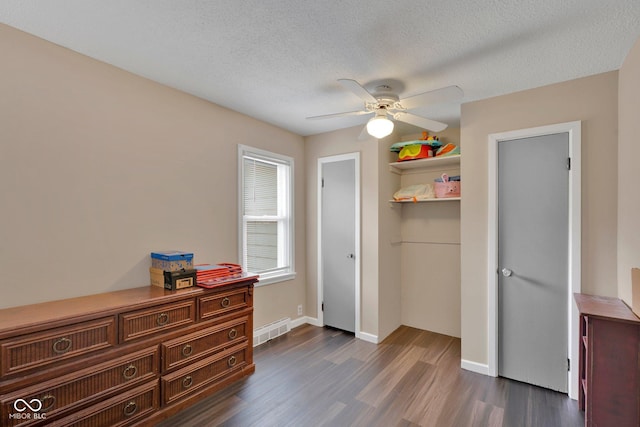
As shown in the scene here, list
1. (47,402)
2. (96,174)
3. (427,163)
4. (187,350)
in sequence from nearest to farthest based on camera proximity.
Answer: (47,402) → (96,174) → (187,350) → (427,163)

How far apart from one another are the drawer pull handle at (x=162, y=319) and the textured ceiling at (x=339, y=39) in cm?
176

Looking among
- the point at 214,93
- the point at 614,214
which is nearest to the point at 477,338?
the point at 614,214

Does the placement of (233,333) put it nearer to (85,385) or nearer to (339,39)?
(85,385)

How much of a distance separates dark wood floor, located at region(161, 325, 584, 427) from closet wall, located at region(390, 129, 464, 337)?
22.0 inches

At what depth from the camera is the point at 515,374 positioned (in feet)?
8.64

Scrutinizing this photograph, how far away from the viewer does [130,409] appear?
1933 millimetres

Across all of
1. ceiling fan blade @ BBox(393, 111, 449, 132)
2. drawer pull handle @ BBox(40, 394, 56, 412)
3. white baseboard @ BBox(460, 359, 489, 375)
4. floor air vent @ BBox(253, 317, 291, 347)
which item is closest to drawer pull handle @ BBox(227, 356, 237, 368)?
floor air vent @ BBox(253, 317, 291, 347)

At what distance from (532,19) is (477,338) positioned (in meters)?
2.48

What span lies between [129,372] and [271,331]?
5.68 feet

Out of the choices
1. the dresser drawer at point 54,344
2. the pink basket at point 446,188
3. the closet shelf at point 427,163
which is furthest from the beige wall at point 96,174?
the pink basket at point 446,188

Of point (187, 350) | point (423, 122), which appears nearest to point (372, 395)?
point (187, 350)

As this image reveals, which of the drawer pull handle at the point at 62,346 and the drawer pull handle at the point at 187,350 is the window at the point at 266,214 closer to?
the drawer pull handle at the point at 187,350

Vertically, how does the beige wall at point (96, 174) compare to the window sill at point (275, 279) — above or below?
above

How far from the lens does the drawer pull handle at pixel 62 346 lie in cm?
166
